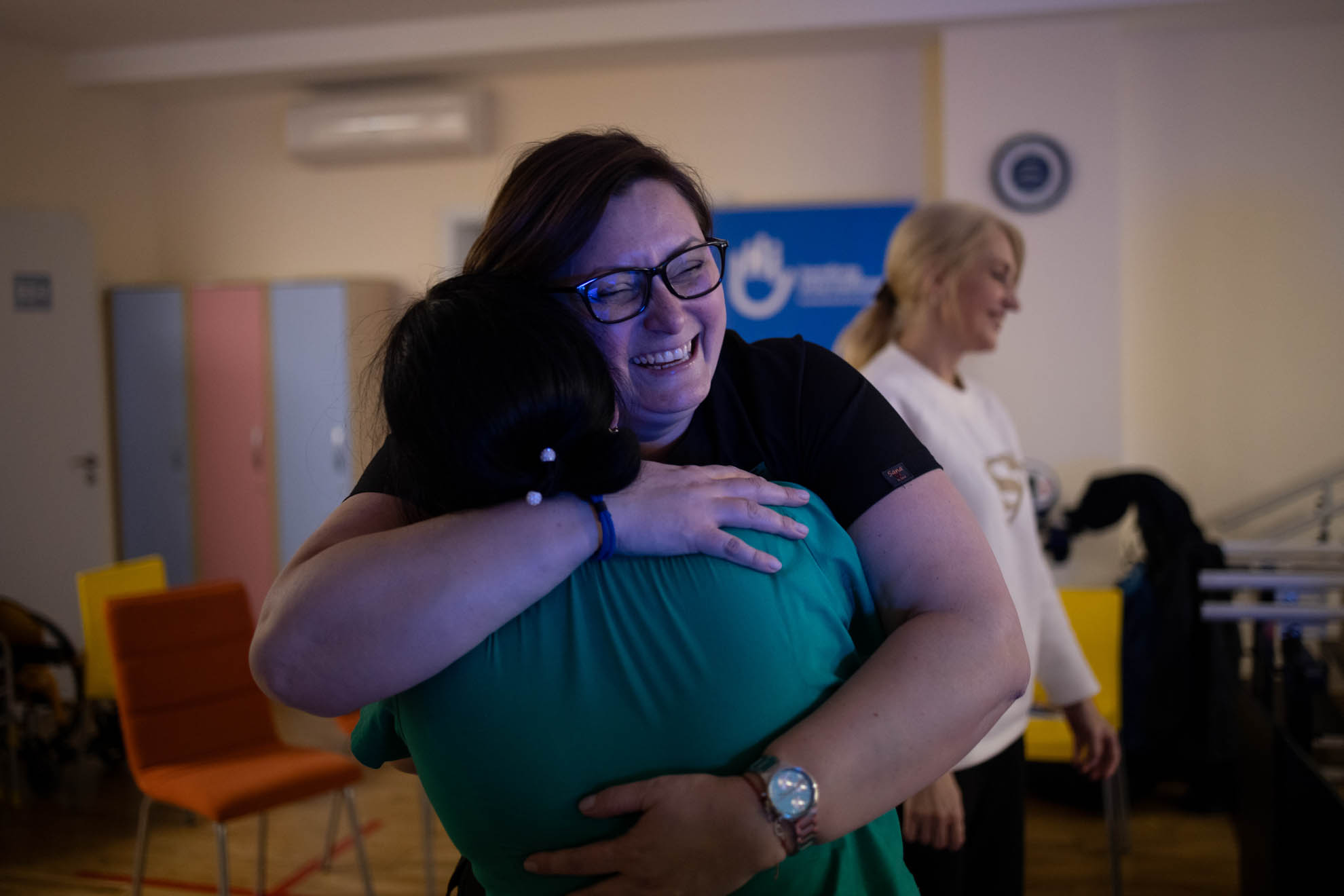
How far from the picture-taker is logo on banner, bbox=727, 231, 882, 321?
5387 mm

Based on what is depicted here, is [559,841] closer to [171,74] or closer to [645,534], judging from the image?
[645,534]

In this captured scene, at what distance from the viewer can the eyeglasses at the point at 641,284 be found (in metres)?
1.01

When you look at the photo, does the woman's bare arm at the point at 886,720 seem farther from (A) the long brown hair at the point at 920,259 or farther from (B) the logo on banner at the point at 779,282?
(B) the logo on banner at the point at 779,282

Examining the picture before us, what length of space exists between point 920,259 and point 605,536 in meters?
1.38

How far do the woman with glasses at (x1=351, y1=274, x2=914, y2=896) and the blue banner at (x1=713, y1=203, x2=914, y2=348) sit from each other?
4.52m

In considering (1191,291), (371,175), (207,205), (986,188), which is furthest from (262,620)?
(207,205)

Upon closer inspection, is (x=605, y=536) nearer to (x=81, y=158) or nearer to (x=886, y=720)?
(x=886, y=720)

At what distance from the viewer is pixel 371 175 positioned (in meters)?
6.22

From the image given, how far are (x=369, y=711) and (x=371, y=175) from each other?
5687 mm

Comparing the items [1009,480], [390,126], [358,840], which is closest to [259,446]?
[390,126]

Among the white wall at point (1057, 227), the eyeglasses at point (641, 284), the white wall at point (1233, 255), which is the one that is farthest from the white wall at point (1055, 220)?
the eyeglasses at point (641, 284)

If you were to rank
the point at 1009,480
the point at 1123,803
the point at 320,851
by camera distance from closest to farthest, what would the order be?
the point at 1009,480 → the point at 1123,803 → the point at 320,851

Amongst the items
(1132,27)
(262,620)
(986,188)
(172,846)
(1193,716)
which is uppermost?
(1132,27)

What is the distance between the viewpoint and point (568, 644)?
0.84 m
